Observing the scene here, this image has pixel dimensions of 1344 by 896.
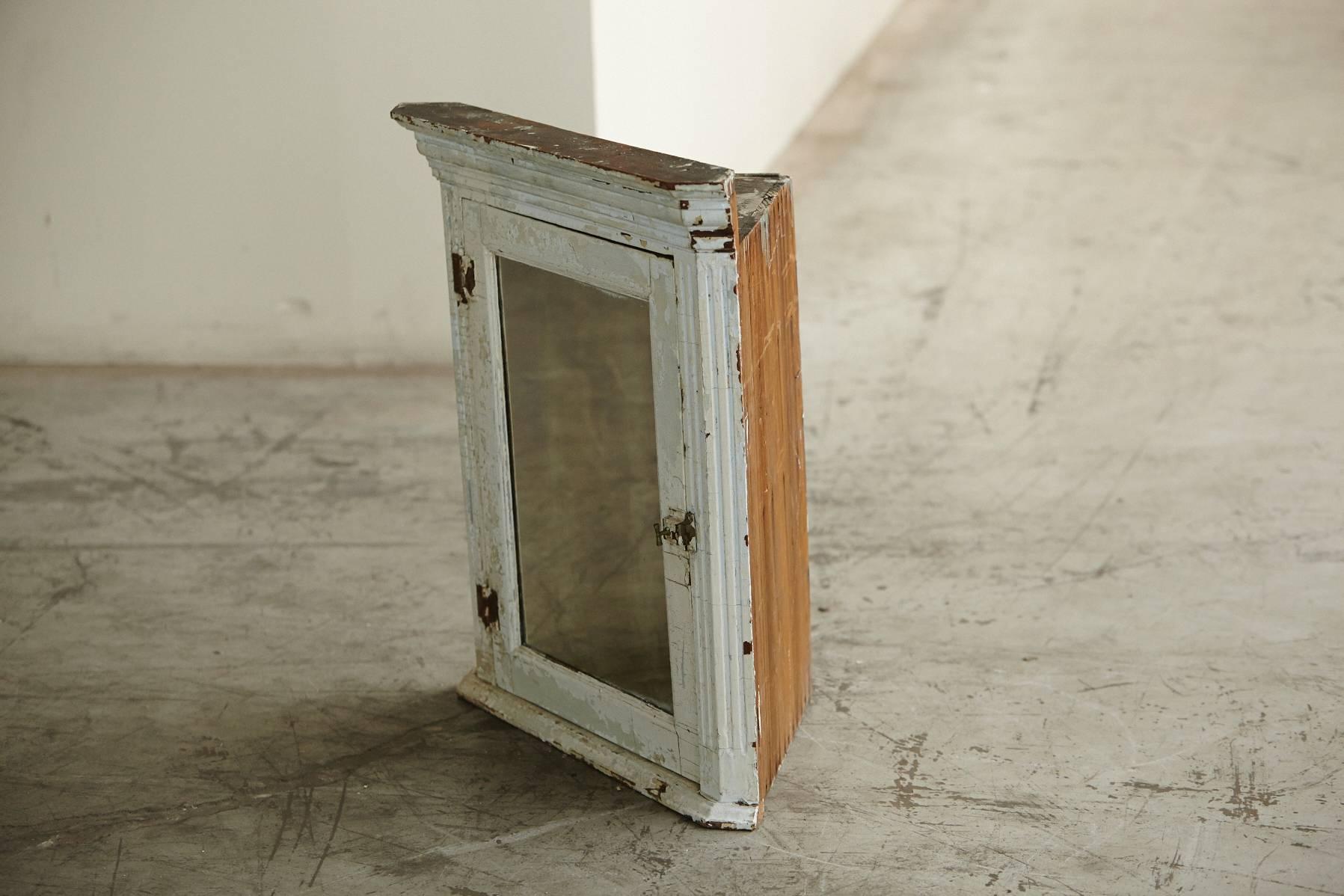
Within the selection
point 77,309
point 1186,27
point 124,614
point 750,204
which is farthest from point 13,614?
point 1186,27

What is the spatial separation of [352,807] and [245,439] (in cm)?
211

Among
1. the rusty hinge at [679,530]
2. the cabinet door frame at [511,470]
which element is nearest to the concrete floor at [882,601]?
the cabinet door frame at [511,470]

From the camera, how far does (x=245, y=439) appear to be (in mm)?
4871

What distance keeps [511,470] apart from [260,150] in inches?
100

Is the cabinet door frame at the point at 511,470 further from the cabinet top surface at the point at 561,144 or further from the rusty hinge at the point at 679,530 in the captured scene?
the cabinet top surface at the point at 561,144

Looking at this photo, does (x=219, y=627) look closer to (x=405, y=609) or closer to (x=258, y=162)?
(x=405, y=609)

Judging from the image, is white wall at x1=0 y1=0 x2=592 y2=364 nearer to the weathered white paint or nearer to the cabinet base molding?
the weathered white paint

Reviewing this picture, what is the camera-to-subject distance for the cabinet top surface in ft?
8.11

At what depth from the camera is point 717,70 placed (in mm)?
6184

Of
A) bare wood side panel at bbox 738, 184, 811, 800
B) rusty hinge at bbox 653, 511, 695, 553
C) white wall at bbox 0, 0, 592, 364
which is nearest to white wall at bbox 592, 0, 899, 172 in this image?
white wall at bbox 0, 0, 592, 364

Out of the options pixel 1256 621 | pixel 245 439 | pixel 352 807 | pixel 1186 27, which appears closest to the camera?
pixel 352 807

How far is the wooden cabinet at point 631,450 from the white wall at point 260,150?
198 centimetres

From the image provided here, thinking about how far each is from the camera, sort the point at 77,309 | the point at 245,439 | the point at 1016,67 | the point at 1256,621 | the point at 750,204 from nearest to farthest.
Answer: the point at 750,204
the point at 1256,621
the point at 245,439
the point at 77,309
the point at 1016,67

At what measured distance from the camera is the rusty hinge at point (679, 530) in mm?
2793
